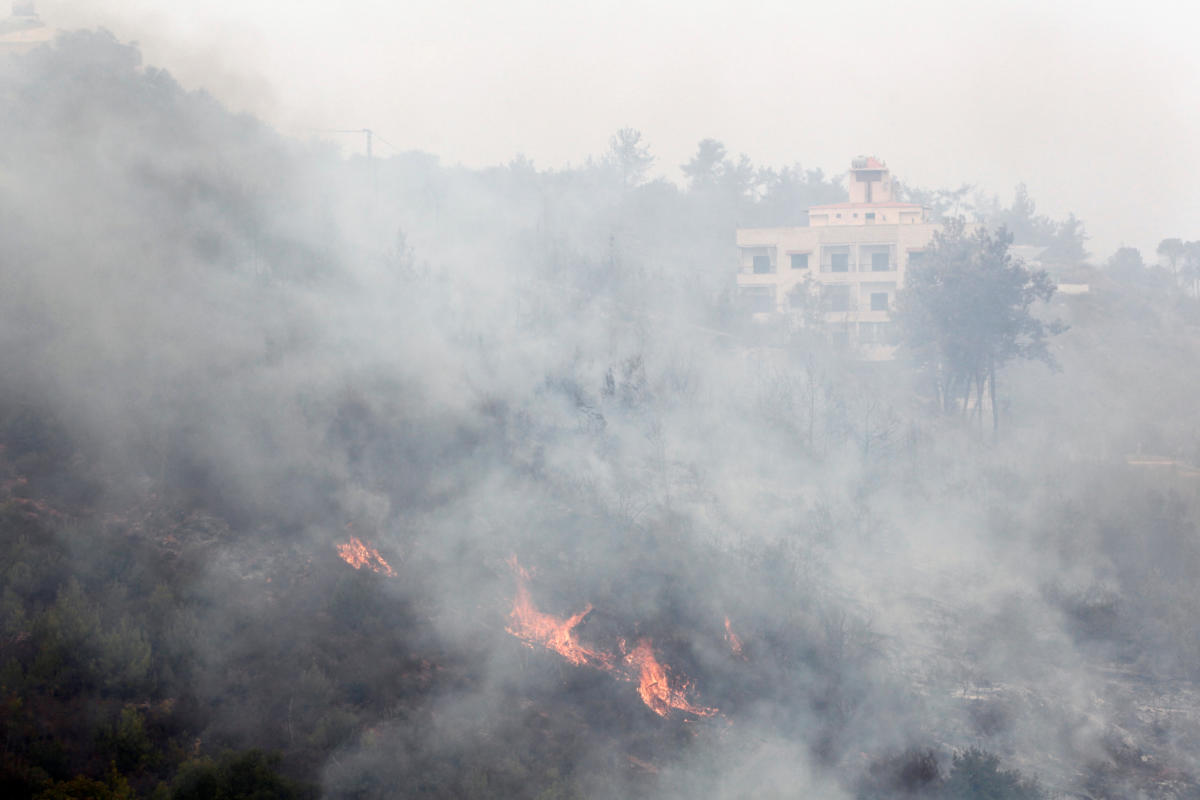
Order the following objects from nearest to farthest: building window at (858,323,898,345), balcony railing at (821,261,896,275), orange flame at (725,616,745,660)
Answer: orange flame at (725,616,745,660)
building window at (858,323,898,345)
balcony railing at (821,261,896,275)

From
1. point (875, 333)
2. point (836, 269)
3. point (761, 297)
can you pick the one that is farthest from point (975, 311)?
point (761, 297)

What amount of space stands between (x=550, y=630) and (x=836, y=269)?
2671 centimetres

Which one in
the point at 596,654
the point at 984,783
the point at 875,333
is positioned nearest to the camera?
the point at 984,783

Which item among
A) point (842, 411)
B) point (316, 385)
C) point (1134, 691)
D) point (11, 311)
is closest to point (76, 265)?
point (11, 311)

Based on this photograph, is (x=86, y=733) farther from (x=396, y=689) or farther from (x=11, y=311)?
(x=11, y=311)

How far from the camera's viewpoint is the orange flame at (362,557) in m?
9.80

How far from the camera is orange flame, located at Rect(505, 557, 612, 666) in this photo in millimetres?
9664

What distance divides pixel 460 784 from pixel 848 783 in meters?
4.05

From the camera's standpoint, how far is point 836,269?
33406mm

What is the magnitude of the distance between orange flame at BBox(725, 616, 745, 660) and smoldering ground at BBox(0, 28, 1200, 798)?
0.11 meters

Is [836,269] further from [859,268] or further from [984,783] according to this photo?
[984,783]

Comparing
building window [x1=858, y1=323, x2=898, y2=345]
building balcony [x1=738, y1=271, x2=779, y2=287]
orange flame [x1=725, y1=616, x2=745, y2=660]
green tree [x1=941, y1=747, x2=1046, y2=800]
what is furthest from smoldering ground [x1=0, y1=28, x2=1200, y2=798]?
building balcony [x1=738, y1=271, x2=779, y2=287]

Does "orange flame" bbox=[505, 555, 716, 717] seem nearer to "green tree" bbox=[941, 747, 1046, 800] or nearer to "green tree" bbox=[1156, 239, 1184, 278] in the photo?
"green tree" bbox=[941, 747, 1046, 800]

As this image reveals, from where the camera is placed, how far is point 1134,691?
10.8 metres
